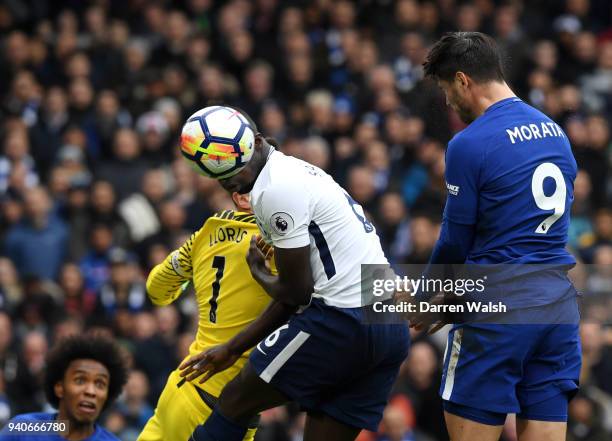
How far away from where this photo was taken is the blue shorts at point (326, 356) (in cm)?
631

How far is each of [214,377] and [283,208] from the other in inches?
48.4

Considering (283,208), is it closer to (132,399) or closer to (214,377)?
(214,377)

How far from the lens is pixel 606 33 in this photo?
17734 millimetres

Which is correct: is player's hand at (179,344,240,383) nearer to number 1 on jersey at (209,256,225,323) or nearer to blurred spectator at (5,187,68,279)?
number 1 on jersey at (209,256,225,323)

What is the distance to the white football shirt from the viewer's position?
20.2 ft

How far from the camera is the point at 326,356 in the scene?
20.7ft

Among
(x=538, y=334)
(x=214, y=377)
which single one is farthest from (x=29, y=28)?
(x=538, y=334)

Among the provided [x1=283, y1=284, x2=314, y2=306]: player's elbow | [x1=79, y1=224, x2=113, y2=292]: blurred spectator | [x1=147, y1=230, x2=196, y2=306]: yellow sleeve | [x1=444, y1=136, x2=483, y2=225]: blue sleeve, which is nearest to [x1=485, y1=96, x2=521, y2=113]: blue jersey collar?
[x1=444, y1=136, x2=483, y2=225]: blue sleeve

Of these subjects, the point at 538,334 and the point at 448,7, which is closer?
the point at 538,334

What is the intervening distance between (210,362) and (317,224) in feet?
3.23

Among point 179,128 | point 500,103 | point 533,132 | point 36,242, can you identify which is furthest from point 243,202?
point 179,128

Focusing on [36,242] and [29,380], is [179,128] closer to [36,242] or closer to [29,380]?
[36,242]

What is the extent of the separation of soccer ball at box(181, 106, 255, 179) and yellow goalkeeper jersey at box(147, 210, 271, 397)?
510mm

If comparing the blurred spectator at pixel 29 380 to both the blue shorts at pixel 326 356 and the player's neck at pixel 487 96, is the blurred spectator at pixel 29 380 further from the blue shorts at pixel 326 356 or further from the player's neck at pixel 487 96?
the player's neck at pixel 487 96
